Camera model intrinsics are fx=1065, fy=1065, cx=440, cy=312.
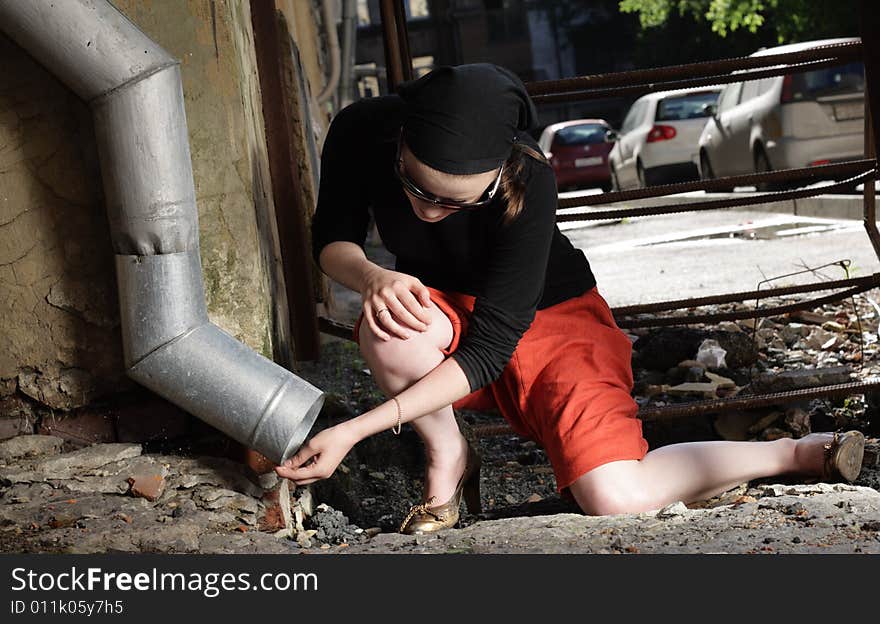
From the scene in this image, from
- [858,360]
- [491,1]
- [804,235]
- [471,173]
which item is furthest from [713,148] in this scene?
[491,1]

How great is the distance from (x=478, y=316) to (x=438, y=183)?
370 millimetres

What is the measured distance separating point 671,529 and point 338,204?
1116 mm

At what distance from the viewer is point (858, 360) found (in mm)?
4184

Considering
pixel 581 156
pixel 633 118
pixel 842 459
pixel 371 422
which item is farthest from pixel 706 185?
pixel 581 156

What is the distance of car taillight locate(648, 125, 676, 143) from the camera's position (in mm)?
14211

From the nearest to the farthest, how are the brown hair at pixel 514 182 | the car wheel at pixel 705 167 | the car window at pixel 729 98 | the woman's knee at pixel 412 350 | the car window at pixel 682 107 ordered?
the brown hair at pixel 514 182 < the woman's knee at pixel 412 350 < the car window at pixel 729 98 < the car wheel at pixel 705 167 < the car window at pixel 682 107

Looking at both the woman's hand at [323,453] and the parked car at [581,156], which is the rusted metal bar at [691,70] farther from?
the parked car at [581,156]

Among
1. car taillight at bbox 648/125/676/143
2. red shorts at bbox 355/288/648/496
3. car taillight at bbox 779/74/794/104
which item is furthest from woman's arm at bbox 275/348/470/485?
car taillight at bbox 648/125/676/143

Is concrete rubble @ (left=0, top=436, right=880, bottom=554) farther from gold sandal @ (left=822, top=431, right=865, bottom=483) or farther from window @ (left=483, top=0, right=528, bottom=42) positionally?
window @ (left=483, top=0, right=528, bottom=42)

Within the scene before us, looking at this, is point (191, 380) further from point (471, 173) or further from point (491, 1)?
point (491, 1)

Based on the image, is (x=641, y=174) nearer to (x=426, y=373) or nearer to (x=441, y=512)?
(x=441, y=512)

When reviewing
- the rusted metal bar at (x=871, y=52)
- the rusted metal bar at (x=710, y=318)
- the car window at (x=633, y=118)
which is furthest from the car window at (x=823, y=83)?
the rusted metal bar at (x=871, y=52)

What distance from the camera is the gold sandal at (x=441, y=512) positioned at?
270 centimetres

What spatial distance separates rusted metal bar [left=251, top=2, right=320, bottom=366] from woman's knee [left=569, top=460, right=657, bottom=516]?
1.10 meters
